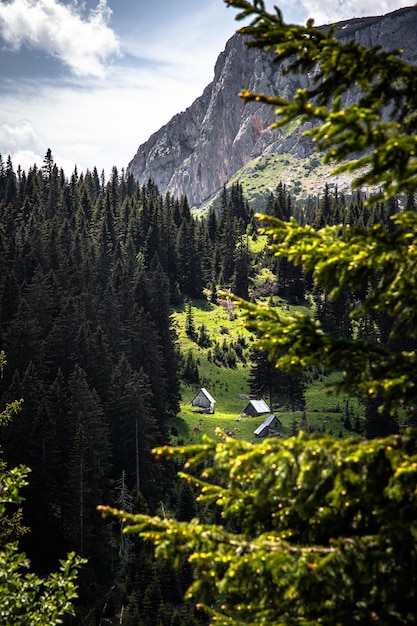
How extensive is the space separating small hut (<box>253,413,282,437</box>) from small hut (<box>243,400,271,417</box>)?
5.16 metres

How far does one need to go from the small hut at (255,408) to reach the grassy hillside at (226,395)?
→ 1.11m

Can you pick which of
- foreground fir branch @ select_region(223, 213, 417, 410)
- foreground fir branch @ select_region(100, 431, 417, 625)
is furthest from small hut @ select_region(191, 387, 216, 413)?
foreground fir branch @ select_region(100, 431, 417, 625)

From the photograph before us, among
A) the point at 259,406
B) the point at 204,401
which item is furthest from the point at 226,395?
the point at 259,406

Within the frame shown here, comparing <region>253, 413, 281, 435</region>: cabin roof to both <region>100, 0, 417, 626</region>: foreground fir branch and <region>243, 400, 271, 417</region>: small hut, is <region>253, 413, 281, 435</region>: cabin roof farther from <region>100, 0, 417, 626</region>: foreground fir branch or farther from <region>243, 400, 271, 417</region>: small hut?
<region>100, 0, 417, 626</region>: foreground fir branch

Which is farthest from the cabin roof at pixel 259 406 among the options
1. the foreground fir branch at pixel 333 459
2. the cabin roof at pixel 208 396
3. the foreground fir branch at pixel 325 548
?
the foreground fir branch at pixel 325 548

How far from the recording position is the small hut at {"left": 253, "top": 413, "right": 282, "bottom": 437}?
6319cm

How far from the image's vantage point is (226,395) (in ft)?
255

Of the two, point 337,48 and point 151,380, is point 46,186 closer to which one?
point 151,380

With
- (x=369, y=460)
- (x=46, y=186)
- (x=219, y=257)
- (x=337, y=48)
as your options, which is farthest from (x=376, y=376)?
(x=46, y=186)

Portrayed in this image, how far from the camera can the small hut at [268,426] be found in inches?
2488

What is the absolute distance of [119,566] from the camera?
4178 cm

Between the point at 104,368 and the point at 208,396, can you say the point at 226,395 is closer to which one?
the point at 208,396

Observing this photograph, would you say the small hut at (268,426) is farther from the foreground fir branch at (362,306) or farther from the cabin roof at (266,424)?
the foreground fir branch at (362,306)

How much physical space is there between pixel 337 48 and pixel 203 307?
98.8 meters
